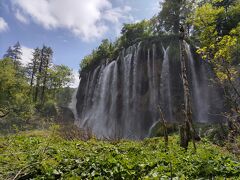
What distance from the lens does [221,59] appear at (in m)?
13.6

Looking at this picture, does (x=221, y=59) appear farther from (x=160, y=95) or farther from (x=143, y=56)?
(x=143, y=56)

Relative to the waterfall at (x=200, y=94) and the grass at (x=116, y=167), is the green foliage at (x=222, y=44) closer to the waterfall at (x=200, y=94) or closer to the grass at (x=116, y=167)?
the waterfall at (x=200, y=94)

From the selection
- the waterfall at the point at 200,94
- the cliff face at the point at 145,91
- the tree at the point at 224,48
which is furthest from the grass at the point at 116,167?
the waterfall at the point at 200,94

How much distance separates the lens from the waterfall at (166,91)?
26.9 m

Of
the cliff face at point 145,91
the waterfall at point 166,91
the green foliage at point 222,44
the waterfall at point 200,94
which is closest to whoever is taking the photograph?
the green foliage at point 222,44

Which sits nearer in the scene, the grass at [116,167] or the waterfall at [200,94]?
the grass at [116,167]

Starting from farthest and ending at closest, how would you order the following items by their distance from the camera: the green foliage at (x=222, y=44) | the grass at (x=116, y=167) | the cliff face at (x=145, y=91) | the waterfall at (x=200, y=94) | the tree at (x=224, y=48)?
the cliff face at (x=145, y=91) < the waterfall at (x=200, y=94) < the green foliage at (x=222, y=44) < the tree at (x=224, y=48) < the grass at (x=116, y=167)

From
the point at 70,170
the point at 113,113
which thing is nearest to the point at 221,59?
the point at 70,170

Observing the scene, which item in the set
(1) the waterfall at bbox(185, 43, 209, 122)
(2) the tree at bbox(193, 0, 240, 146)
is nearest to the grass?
(2) the tree at bbox(193, 0, 240, 146)

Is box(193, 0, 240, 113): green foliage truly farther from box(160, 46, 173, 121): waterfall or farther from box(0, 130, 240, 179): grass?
box(160, 46, 173, 121): waterfall

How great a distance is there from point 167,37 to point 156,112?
10.6m

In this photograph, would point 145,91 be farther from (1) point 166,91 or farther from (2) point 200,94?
(2) point 200,94

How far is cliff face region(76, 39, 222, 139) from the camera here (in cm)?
2672

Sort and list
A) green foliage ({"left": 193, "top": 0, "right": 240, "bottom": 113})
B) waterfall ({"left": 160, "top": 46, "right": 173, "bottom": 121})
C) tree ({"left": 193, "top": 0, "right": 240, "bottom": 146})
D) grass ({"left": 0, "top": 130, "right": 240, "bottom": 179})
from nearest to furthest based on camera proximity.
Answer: grass ({"left": 0, "top": 130, "right": 240, "bottom": 179}) → tree ({"left": 193, "top": 0, "right": 240, "bottom": 146}) → green foliage ({"left": 193, "top": 0, "right": 240, "bottom": 113}) → waterfall ({"left": 160, "top": 46, "right": 173, "bottom": 121})
